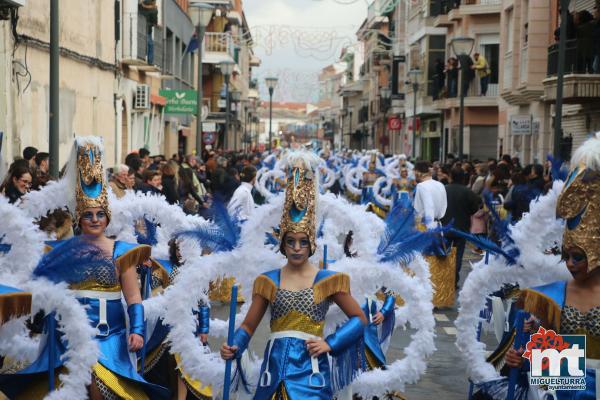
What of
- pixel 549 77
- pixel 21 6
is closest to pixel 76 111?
pixel 21 6

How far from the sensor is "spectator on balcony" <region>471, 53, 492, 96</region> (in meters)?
42.1

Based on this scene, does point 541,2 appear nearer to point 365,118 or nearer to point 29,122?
point 29,122

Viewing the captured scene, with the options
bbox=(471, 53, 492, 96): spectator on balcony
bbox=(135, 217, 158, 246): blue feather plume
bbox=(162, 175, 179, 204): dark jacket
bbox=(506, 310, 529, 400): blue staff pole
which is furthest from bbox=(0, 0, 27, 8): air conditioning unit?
bbox=(471, 53, 492, 96): spectator on balcony

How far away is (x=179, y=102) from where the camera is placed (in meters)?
30.3

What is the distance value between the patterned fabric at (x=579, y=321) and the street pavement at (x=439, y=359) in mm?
3429

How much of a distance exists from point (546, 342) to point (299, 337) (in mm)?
1385

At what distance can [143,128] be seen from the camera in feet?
120

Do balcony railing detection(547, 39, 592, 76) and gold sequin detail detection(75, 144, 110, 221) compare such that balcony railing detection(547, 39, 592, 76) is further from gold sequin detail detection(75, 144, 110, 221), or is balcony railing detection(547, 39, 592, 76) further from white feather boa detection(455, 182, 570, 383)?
gold sequin detail detection(75, 144, 110, 221)

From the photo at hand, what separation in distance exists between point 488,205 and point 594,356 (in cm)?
159

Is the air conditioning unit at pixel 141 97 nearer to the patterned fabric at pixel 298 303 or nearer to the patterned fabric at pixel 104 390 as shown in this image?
the patterned fabric at pixel 104 390

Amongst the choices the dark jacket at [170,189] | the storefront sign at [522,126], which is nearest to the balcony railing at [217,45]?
the storefront sign at [522,126]

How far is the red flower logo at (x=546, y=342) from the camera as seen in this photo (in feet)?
19.7

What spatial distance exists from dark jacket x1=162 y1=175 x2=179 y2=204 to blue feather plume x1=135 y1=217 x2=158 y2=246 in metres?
6.60

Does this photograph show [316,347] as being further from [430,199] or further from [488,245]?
[430,199]
